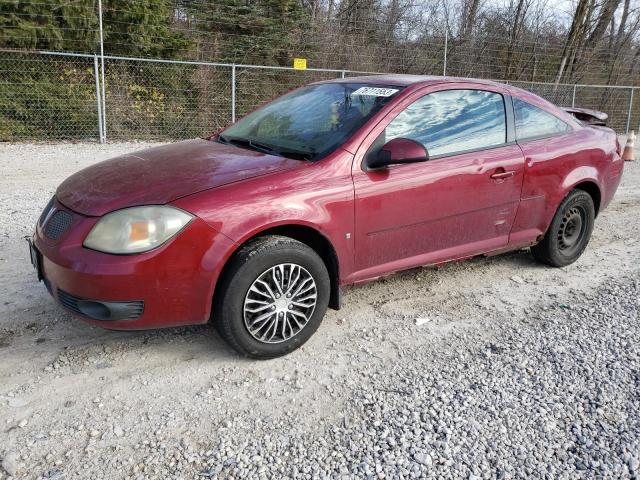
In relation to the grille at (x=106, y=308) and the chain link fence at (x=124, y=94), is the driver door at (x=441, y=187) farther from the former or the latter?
the chain link fence at (x=124, y=94)

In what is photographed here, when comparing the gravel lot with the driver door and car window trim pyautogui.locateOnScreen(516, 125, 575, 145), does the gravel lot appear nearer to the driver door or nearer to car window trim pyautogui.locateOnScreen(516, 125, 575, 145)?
the driver door

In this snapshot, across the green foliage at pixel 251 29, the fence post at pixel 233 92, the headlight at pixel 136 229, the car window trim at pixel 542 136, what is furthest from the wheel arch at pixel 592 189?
the green foliage at pixel 251 29

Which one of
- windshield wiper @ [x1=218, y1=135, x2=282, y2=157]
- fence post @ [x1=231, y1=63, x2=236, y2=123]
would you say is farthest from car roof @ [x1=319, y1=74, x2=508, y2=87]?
fence post @ [x1=231, y1=63, x2=236, y2=123]

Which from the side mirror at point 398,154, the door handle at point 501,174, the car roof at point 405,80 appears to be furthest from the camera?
the door handle at point 501,174

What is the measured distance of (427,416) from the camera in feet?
8.75

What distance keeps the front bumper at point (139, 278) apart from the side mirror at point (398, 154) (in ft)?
3.56

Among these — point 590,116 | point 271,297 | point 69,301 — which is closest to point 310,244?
point 271,297

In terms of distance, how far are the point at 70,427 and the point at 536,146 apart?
3705 mm

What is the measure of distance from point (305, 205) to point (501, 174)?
166 cm

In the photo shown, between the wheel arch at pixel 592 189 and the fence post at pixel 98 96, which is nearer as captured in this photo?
the wheel arch at pixel 592 189

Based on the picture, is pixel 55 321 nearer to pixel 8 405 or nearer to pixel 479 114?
pixel 8 405

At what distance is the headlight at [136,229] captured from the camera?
2736 millimetres

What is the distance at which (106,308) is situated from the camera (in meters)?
2.77

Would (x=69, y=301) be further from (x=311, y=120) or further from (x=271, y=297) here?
(x=311, y=120)
